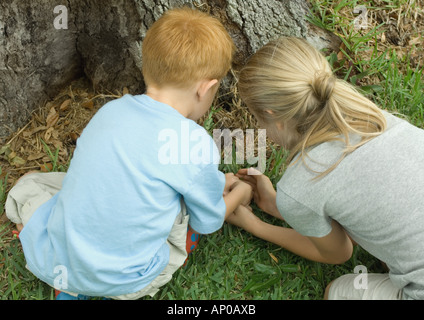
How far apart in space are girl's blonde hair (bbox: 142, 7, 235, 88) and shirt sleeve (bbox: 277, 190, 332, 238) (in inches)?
22.3

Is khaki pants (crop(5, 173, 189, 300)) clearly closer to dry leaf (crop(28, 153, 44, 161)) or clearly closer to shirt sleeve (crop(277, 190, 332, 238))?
dry leaf (crop(28, 153, 44, 161))

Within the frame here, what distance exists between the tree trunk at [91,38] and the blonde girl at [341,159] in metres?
0.74

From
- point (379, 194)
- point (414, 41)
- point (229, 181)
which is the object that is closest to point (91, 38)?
point (229, 181)

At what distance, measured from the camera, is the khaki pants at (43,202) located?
1.99 metres

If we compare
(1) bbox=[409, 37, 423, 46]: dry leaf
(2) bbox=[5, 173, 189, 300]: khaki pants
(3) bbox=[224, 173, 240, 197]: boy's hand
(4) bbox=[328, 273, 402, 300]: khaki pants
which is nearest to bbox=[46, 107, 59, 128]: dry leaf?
(2) bbox=[5, 173, 189, 300]: khaki pants

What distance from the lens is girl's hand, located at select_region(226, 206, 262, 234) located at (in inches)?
90.7

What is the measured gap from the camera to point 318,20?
9.46 feet

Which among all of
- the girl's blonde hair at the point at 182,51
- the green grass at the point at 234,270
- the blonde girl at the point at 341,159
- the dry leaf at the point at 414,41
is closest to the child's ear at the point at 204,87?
the girl's blonde hair at the point at 182,51

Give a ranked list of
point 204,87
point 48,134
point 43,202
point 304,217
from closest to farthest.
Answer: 1. point 304,217
2. point 204,87
3. point 43,202
4. point 48,134

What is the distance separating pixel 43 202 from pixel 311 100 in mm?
1263

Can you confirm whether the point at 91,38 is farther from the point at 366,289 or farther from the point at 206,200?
the point at 366,289

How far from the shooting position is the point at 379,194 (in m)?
1.64
